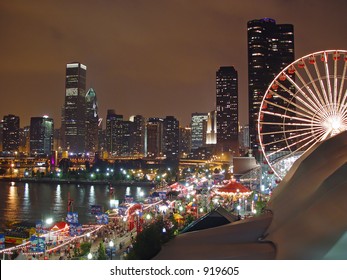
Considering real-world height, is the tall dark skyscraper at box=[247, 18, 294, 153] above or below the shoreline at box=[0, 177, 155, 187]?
above

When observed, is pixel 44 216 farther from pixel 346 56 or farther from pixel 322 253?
pixel 322 253

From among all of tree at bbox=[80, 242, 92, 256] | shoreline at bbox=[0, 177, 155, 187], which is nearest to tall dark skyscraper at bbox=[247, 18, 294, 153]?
shoreline at bbox=[0, 177, 155, 187]

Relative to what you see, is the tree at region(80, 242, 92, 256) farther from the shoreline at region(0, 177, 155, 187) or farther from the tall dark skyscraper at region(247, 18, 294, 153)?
the tall dark skyscraper at region(247, 18, 294, 153)

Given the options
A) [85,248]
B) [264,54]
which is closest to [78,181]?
[85,248]

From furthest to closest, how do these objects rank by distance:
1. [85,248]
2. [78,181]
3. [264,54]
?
[264,54] < [78,181] < [85,248]

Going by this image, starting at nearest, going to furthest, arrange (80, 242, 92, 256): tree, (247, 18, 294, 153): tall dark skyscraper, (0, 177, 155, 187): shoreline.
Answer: (80, 242, 92, 256): tree
(0, 177, 155, 187): shoreline
(247, 18, 294, 153): tall dark skyscraper

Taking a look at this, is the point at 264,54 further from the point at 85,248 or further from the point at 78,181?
the point at 85,248

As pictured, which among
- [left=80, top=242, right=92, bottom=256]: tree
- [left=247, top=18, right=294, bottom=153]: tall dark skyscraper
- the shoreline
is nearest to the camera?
[left=80, top=242, right=92, bottom=256]: tree

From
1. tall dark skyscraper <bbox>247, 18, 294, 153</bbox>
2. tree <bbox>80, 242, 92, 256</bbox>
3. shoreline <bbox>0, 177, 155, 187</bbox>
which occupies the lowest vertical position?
shoreline <bbox>0, 177, 155, 187</bbox>

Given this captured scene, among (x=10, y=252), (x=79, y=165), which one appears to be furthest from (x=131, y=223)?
(x=79, y=165)
